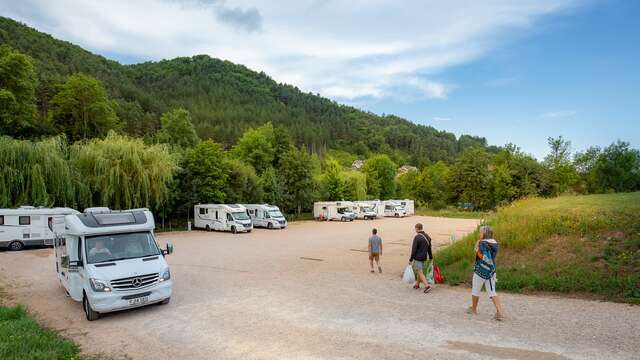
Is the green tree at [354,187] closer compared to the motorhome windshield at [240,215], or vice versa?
the motorhome windshield at [240,215]

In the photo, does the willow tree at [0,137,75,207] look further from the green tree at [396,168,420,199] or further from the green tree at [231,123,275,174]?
the green tree at [396,168,420,199]

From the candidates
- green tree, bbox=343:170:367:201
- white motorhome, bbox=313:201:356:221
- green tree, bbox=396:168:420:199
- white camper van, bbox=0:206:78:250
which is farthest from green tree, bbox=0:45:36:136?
green tree, bbox=396:168:420:199

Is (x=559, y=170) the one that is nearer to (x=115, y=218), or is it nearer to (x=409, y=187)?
(x=409, y=187)

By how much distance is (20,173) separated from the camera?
2659 cm

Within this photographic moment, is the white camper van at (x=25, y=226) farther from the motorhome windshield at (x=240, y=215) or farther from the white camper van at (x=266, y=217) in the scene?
the white camper van at (x=266, y=217)

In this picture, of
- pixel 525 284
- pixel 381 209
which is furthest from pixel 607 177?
pixel 525 284

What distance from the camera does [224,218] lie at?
36531mm

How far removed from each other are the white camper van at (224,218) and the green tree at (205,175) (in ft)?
6.04

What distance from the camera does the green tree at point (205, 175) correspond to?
134 feet

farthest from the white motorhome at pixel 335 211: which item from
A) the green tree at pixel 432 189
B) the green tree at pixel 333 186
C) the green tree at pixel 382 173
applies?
the green tree at pixel 432 189

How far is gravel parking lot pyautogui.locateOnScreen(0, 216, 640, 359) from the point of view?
7.12 m

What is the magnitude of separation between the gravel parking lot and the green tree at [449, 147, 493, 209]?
63591mm

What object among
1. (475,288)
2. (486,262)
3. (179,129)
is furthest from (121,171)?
(486,262)

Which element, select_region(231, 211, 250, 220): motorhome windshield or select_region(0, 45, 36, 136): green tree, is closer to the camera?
select_region(231, 211, 250, 220): motorhome windshield
